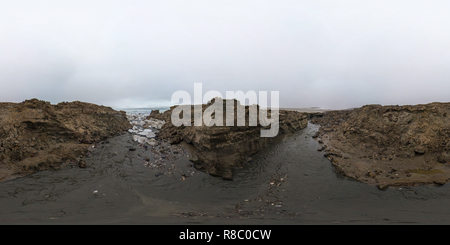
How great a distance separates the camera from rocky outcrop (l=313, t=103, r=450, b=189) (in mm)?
7488

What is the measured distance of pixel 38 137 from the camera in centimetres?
786

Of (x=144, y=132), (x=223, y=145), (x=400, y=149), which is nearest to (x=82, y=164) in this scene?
(x=144, y=132)

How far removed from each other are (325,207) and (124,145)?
472 inches

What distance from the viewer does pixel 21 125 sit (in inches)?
299

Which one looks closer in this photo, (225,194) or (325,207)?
(325,207)

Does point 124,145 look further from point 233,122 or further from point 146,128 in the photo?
point 233,122

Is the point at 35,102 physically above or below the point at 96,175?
above

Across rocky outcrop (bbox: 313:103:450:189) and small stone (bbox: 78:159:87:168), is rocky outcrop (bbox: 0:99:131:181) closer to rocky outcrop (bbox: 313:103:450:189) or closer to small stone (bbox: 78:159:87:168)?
small stone (bbox: 78:159:87:168)

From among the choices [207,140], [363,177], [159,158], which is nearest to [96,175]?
[159,158]

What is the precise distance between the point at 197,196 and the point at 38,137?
8.97 m

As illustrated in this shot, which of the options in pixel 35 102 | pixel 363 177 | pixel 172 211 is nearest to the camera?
pixel 172 211

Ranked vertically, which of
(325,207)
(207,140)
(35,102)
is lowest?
(325,207)

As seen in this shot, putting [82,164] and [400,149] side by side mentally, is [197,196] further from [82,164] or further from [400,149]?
[400,149]

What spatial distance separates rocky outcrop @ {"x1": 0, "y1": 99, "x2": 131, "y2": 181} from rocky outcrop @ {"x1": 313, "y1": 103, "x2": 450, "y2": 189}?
Result: 49.4ft
